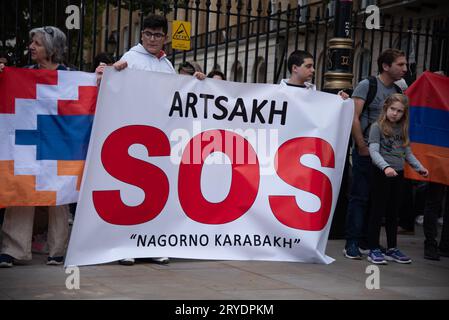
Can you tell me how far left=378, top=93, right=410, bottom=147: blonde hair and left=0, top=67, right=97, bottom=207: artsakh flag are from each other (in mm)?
2514

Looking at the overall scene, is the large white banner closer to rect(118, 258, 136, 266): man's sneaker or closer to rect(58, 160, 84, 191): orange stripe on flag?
rect(118, 258, 136, 266): man's sneaker

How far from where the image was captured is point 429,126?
Answer: 7738mm

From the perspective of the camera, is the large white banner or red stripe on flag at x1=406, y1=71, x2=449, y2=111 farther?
red stripe on flag at x1=406, y1=71, x2=449, y2=111

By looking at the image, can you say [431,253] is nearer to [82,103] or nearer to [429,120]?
[429,120]

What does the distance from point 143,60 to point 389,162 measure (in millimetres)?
2320

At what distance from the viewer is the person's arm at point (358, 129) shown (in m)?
7.14

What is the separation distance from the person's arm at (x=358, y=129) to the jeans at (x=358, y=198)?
0.28ft

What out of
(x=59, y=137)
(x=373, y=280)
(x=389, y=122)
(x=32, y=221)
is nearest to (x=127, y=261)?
(x=32, y=221)

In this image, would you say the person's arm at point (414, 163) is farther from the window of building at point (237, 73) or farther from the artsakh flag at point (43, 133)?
the window of building at point (237, 73)

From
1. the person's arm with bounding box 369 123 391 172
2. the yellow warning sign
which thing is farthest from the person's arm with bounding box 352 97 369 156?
the yellow warning sign

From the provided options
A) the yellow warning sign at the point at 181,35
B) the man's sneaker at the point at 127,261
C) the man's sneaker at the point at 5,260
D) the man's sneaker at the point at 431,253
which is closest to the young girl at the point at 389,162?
the man's sneaker at the point at 431,253

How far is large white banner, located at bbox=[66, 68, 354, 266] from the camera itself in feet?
19.9
